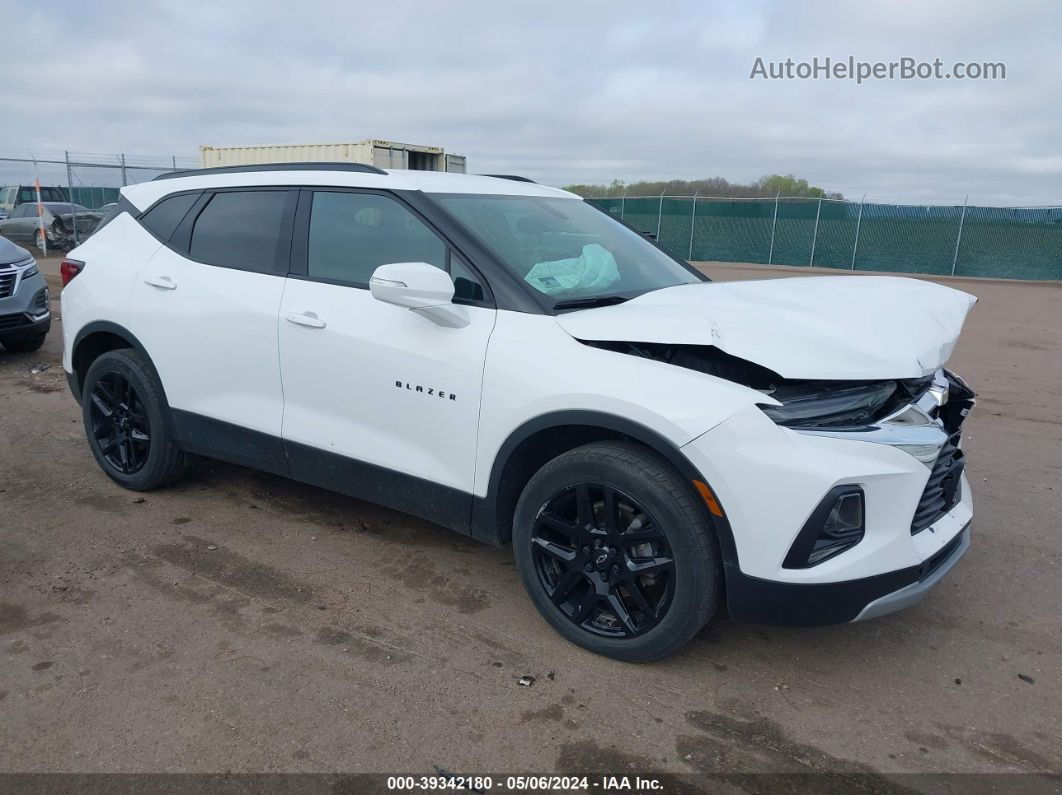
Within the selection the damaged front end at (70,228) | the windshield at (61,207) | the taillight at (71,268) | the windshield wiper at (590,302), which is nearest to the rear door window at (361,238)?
the windshield wiper at (590,302)

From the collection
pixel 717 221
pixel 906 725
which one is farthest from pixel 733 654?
pixel 717 221

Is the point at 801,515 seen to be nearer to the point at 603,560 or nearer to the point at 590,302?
the point at 603,560

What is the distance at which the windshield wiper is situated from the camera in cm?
326

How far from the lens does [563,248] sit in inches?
147

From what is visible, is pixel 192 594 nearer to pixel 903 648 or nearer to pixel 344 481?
pixel 344 481

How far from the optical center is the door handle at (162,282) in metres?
4.27

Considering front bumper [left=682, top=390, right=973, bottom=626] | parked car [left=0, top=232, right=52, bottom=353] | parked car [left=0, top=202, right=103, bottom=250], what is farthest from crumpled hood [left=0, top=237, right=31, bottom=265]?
parked car [left=0, top=202, right=103, bottom=250]

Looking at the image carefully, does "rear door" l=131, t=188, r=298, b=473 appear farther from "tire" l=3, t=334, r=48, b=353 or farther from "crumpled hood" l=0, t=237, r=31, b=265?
"tire" l=3, t=334, r=48, b=353

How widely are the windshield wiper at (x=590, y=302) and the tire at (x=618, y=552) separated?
1.93 ft

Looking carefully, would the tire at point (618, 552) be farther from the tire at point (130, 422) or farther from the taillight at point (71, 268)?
the taillight at point (71, 268)

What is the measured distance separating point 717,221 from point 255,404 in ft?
88.0

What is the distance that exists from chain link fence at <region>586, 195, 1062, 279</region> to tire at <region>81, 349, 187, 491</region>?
64.7 feet

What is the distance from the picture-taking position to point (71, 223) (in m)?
19.5

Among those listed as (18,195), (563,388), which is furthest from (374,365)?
(18,195)
